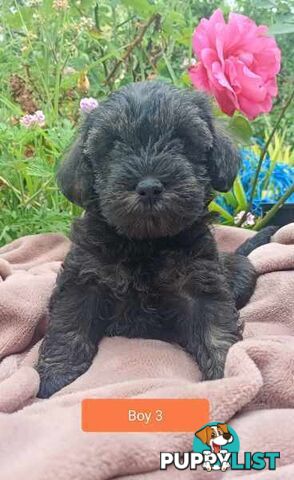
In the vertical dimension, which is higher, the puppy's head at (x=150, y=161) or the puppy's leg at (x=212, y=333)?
the puppy's head at (x=150, y=161)

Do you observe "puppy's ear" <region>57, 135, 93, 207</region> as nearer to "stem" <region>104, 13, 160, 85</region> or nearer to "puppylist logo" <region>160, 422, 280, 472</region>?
"puppylist logo" <region>160, 422, 280, 472</region>

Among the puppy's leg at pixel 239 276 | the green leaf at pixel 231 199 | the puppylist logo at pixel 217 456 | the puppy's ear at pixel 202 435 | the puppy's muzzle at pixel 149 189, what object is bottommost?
the green leaf at pixel 231 199

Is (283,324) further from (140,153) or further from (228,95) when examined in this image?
(228,95)

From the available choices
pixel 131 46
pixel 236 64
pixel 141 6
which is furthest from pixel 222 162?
pixel 131 46

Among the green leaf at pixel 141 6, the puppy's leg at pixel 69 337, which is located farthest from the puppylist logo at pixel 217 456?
the green leaf at pixel 141 6

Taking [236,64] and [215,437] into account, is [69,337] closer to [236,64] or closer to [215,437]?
[215,437]

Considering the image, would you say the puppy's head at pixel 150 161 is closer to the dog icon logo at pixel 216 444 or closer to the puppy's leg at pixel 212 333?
the puppy's leg at pixel 212 333
